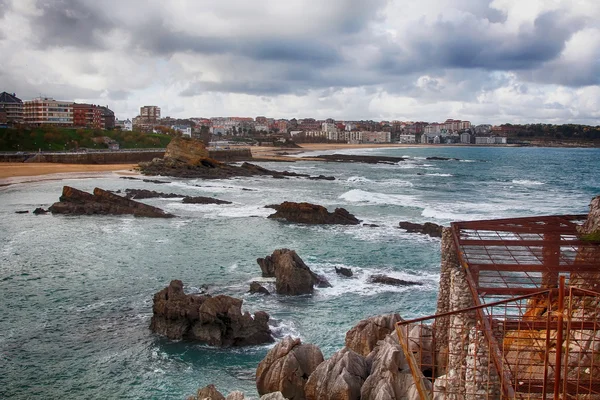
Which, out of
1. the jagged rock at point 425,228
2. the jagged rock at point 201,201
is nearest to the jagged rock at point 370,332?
the jagged rock at point 425,228

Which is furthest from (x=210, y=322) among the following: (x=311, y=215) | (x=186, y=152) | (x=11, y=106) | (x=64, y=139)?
(x=11, y=106)

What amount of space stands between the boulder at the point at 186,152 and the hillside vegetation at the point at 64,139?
2469 cm

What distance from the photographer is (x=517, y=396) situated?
6.70 meters

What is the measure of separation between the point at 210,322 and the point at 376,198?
103 feet

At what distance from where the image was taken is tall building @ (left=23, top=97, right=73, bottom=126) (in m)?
122

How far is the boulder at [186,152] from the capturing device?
68938 millimetres

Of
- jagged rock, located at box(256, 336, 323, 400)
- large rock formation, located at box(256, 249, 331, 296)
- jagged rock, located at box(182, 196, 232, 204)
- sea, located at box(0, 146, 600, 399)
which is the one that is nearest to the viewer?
jagged rock, located at box(256, 336, 323, 400)

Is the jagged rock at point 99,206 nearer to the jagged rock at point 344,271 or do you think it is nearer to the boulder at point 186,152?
the jagged rock at point 344,271

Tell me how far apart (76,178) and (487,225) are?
2029 inches

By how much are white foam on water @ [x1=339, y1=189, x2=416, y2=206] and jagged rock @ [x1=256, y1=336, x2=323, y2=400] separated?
3154 centimetres

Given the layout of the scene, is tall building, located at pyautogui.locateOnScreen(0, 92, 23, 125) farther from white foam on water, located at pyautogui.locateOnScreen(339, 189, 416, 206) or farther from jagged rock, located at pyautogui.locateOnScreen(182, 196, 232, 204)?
white foam on water, located at pyautogui.locateOnScreen(339, 189, 416, 206)

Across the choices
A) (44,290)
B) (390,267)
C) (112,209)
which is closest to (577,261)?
(390,267)

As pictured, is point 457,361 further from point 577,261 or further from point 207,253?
point 207,253

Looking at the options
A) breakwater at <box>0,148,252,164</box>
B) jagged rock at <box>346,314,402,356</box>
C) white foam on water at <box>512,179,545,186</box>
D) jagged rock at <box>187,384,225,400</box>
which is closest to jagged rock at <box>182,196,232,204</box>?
jagged rock at <box>346,314,402,356</box>
